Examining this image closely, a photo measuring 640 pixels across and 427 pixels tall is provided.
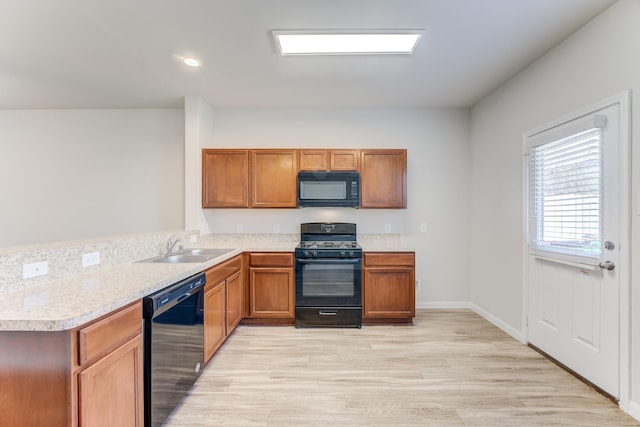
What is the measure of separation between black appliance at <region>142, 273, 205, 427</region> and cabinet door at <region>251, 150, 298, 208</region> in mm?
1594

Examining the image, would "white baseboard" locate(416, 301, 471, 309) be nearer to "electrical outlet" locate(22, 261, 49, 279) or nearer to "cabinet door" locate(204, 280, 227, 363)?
"cabinet door" locate(204, 280, 227, 363)

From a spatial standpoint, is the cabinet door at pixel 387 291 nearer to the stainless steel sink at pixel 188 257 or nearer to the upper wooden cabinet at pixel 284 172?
the upper wooden cabinet at pixel 284 172

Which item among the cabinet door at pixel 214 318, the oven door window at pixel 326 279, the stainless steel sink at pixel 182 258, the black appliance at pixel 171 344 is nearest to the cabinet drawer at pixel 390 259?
the oven door window at pixel 326 279

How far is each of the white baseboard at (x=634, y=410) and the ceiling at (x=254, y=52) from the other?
2.61 metres

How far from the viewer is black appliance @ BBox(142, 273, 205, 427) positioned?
1631 millimetres

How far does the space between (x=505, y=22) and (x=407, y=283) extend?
→ 8.38ft

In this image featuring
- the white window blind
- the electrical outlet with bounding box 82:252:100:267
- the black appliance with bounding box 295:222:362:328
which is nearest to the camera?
the electrical outlet with bounding box 82:252:100:267

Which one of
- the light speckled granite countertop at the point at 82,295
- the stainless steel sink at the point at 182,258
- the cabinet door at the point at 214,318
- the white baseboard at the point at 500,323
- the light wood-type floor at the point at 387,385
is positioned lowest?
the light wood-type floor at the point at 387,385

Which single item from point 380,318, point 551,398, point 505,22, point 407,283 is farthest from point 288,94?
point 551,398

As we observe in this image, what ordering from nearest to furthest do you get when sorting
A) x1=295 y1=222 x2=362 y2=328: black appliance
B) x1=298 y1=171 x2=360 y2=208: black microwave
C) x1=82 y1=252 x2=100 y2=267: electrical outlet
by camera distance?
x1=82 y1=252 x2=100 y2=267: electrical outlet < x1=295 y1=222 x2=362 y2=328: black appliance < x1=298 y1=171 x2=360 y2=208: black microwave

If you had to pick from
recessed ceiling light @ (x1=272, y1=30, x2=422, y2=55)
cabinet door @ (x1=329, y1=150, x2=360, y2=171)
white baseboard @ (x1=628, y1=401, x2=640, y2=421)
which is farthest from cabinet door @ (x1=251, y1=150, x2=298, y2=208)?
white baseboard @ (x1=628, y1=401, x2=640, y2=421)

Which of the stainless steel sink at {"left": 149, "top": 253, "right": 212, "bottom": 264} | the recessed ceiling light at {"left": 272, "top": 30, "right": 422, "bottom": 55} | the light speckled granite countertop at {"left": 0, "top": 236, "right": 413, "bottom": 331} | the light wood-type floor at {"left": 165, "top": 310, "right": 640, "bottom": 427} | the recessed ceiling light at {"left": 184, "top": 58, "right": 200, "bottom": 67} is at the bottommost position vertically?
the light wood-type floor at {"left": 165, "top": 310, "right": 640, "bottom": 427}

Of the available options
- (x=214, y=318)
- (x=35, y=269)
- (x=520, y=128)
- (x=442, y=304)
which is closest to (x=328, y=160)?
(x=520, y=128)

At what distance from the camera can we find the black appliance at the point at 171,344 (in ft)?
5.35
